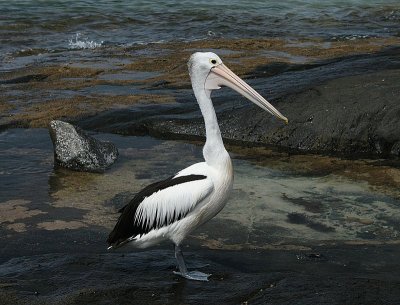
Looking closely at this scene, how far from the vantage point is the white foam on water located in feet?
56.3

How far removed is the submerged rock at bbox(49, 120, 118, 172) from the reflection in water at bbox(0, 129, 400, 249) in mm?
115

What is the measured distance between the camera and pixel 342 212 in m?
6.02

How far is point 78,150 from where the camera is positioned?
7.34 meters

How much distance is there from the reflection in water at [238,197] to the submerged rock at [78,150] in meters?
0.11

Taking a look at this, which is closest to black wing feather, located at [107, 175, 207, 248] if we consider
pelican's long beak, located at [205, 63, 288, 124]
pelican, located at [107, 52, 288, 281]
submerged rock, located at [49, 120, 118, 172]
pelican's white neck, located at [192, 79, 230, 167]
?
pelican, located at [107, 52, 288, 281]

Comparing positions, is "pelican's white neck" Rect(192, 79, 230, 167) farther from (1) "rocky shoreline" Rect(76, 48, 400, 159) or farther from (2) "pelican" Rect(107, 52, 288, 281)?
(1) "rocky shoreline" Rect(76, 48, 400, 159)

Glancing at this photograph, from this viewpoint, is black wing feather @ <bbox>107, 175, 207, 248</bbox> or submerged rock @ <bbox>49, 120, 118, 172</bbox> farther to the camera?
submerged rock @ <bbox>49, 120, 118, 172</bbox>

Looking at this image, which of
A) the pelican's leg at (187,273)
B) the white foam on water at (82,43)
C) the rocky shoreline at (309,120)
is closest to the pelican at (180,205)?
the pelican's leg at (187,273)

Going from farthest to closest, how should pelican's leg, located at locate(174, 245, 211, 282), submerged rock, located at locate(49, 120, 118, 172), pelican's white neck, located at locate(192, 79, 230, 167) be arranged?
submerged rock, located at locate(49, 120, 118, 172)
pelican's white neck, located at locate(192, 79, 230, 167)
pelican's leg, located at locate(174, 245, 211, 282)

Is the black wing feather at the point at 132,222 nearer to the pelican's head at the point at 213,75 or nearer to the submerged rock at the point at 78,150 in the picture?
the pelican's head at the point at 213,75

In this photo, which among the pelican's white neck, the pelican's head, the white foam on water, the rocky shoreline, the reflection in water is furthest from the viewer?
the white foam on water

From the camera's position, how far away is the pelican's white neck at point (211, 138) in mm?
4656

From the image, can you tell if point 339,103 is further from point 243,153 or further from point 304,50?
point 304,50

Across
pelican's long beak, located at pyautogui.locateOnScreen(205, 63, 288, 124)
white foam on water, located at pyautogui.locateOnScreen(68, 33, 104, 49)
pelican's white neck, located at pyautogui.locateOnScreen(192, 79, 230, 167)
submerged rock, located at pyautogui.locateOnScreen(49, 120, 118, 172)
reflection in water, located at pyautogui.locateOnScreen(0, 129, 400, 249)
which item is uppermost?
pelican's long beak, located at pyautogui.locateOnScreen(205, 63, 288, 124)
